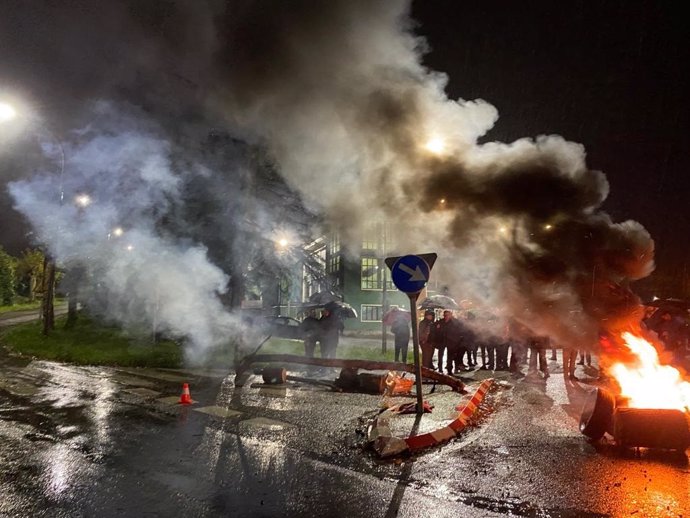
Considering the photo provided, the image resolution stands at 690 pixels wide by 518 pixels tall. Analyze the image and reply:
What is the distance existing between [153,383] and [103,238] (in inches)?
462

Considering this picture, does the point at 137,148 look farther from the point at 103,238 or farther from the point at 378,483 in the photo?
the point at 378,483

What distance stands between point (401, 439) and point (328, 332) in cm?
665

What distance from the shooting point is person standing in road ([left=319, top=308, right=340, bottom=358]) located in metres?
12.1

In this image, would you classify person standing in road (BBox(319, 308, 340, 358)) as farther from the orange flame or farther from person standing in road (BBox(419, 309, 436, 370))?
the orange flame

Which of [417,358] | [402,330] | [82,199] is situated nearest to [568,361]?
[402,330]

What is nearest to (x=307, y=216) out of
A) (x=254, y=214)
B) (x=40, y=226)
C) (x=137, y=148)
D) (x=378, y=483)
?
(x=254, y=214)

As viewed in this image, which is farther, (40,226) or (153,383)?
(40,226)

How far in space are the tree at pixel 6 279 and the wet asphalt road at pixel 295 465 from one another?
35.7 meters

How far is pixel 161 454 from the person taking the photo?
5.43 m

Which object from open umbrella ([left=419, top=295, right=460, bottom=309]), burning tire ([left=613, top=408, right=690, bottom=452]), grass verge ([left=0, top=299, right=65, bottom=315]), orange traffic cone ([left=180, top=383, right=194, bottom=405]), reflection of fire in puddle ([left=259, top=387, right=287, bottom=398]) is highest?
open umbrella ([left=419, top=295, right=460, bottom=309])

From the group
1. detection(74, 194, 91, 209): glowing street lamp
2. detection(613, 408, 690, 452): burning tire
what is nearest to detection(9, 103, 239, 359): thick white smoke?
detection(74, 194, 91, 209): glowing street lamp

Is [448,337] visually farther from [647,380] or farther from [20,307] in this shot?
[20,307]

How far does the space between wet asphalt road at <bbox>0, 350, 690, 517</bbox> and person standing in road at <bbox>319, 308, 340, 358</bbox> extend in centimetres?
374

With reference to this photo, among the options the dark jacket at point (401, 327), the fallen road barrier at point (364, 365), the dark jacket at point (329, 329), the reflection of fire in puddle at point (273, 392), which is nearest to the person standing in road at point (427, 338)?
the dark jacket at point (401, 327)
